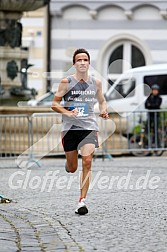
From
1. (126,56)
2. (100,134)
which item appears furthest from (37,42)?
(100,134)

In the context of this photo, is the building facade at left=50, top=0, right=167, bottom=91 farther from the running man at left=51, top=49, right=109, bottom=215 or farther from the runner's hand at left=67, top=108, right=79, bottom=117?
the runner's hand at left=67, top=108, right=79, bottom=117

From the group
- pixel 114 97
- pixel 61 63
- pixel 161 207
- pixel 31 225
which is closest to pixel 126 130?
pixel 114 97

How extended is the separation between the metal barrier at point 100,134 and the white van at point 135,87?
4285 millimetres

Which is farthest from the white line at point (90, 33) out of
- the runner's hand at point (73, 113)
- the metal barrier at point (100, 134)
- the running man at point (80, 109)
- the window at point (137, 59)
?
the runner's hand at point (73, 113)

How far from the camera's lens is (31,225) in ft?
29.5

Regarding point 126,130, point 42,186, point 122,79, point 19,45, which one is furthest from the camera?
point 122,79

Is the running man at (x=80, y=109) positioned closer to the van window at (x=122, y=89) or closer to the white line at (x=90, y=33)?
the van window at (x=122, y=89)

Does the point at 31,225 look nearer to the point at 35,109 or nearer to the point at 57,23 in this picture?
the point at 35,109

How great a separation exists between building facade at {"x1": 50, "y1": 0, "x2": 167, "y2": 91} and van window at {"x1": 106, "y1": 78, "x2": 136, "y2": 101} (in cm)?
973

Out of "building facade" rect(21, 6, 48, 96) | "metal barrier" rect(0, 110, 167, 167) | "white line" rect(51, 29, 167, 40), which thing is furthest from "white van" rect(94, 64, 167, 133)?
"building facade" rect(21, 6, 48, 96)

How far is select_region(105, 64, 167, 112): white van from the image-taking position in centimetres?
2508

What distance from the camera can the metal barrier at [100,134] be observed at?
1853 cm

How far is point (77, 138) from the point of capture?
33.6 ft

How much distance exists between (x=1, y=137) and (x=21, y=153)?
50 cm
